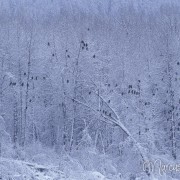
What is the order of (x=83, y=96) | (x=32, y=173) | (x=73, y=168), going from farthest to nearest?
1. (x=83, y=96)
2. (x=73, y=168)
3. (x=32, y=173)

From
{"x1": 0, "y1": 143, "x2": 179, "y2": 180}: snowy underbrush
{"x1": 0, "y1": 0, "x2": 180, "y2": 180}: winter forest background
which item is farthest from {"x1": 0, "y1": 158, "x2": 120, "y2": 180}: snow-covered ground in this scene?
{"x1": 0, "y1": 0, "x2": 180, "y2": 180}: winter forest background

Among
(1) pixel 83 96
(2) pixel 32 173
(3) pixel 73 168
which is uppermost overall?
(1) pixel 83 96

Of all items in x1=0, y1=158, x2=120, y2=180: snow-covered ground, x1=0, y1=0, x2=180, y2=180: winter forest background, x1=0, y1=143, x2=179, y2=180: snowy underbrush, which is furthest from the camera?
x1=0, y1=0, x2=180, y2=180: winter forest background

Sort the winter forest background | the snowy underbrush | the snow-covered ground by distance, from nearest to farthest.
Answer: the snow-covered ground
the snowy underbrush
the winter forest background

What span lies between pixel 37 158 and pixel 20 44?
12149mm

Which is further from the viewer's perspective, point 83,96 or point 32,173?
point 83,96

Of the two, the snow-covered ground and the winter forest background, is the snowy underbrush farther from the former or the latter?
the winter forest background

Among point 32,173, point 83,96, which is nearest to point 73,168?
point 32,173

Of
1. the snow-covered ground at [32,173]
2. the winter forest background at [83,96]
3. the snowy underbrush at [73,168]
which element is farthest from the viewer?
the winter forest background at [83,96]

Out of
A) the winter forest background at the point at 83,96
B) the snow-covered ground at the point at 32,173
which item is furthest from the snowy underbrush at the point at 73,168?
the winter forest background at the point at 83,96

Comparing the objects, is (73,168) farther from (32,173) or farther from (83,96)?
(83,96)

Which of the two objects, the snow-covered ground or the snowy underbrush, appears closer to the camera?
the snow-covered ground

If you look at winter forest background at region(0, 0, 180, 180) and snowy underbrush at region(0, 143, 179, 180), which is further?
winter forest background at region(0, 0, 180, 180)

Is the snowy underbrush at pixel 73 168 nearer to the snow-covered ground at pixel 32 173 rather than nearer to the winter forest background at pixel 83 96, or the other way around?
the snow-covered ground at pixel 32 173
